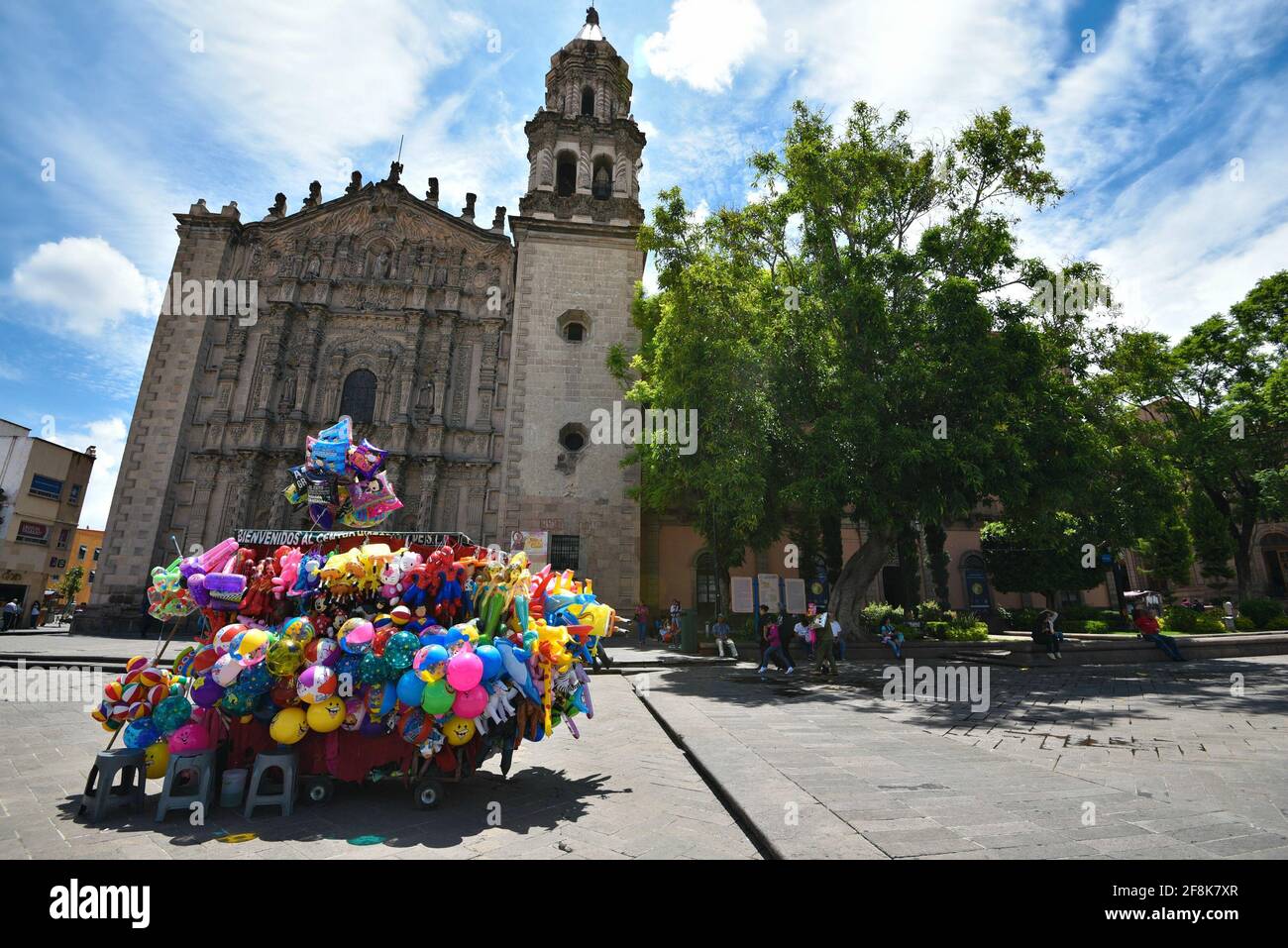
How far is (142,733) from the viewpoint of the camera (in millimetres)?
3939

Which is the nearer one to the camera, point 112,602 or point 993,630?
point 112,602

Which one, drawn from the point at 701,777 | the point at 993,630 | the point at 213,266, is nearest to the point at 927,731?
the point at 701,777

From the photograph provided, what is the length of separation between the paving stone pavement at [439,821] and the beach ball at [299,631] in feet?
3.64

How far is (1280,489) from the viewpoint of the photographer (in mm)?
17203

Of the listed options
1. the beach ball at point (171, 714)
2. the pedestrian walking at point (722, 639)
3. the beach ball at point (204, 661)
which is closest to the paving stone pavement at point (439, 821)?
the beach ball at point (171, 714)

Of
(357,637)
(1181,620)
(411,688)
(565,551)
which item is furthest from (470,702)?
(1181,620)

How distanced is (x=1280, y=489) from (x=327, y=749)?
2507 centimetres

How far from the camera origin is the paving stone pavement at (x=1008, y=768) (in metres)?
2.89

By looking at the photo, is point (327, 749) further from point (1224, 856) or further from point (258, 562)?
point (1224, 856)

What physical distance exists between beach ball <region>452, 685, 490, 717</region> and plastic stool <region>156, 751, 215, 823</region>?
64.2 inches

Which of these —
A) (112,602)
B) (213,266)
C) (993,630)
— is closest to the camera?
(112,602)

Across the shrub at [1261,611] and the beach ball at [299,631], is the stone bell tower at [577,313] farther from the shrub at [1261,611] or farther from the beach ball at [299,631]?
the shrub at [1261,611]
